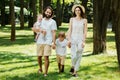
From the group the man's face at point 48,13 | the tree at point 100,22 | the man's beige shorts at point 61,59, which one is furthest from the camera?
the tree at point 100,22

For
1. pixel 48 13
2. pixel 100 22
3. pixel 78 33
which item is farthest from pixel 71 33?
pixel 100 22

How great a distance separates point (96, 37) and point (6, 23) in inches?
1612

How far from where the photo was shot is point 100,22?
65.0 feet

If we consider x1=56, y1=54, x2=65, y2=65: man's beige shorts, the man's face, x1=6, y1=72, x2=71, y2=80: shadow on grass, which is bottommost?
x1=6, y1=72, x2=71, y2=80: shadow on grass

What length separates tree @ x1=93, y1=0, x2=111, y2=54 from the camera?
19625mm

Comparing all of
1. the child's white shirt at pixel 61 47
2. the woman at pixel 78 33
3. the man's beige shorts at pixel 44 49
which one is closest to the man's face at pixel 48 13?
the woman at pixel 78 33

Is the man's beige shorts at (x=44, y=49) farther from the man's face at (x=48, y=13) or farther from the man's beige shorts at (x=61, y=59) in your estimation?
the man's face at (x=48, y=13)

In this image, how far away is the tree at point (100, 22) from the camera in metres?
19.6

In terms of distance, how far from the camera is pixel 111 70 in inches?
547

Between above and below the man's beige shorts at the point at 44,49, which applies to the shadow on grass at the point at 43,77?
below

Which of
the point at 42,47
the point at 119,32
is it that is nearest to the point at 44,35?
the point at 42,47

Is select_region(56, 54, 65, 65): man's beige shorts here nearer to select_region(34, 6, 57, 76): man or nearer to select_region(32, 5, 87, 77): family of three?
select_region(32, 5, 87, 77): family of three

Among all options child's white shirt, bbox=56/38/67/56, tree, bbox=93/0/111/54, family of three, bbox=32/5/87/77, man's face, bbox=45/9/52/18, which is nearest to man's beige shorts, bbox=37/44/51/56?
family of three, bbox=32/5/87/77

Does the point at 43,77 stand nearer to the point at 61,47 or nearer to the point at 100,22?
the point at 61,47
